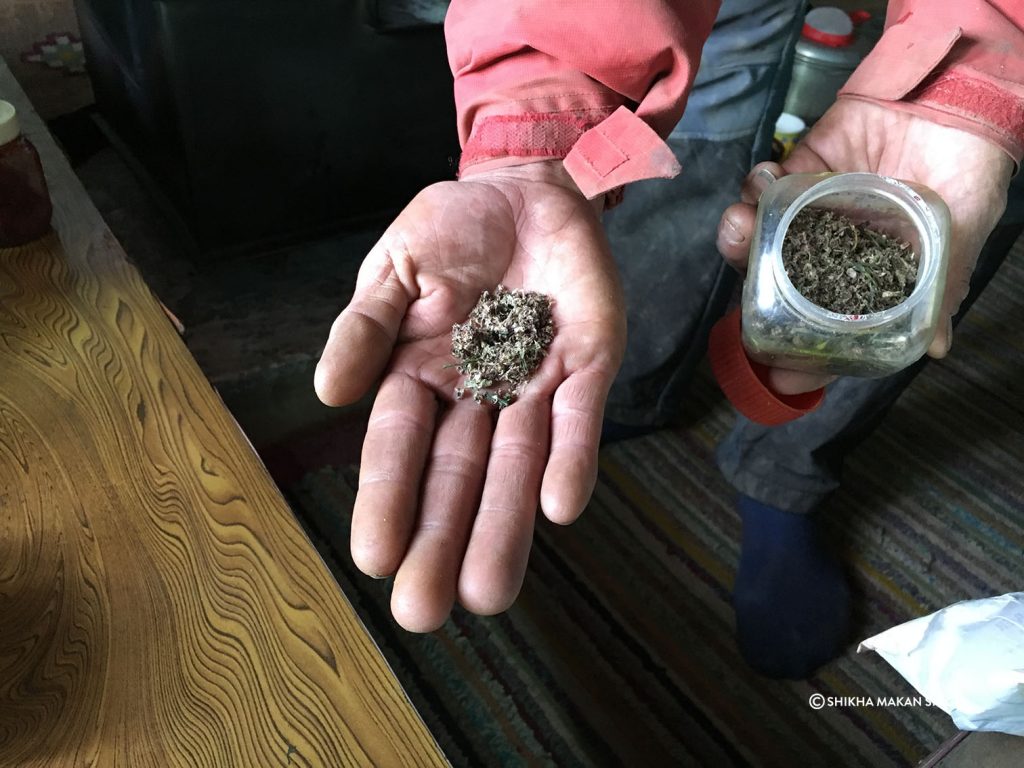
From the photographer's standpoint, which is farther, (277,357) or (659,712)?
(277,357)

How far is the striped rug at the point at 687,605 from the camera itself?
1.25m

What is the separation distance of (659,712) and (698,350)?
656 millimetres

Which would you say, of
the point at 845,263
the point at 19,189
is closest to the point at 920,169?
the point at 845,263

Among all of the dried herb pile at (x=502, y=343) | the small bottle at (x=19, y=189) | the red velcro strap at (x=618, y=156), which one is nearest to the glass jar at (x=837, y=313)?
the red velcro strap at (x=618, y=156)

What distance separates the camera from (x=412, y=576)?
70cm

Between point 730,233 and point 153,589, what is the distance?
0.77 meters

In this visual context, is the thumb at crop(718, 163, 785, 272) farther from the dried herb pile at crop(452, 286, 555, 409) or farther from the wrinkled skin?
the dried herb pile at crop(452, 286, 555, 409)

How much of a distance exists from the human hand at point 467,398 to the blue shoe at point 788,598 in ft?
2.33

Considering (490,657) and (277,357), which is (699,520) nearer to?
(490,657)

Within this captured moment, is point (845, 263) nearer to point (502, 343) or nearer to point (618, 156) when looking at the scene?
point (618, 156)

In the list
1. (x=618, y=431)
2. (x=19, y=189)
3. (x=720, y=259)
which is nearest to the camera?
(x=19, y=189)

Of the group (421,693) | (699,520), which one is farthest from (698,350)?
(421,693)

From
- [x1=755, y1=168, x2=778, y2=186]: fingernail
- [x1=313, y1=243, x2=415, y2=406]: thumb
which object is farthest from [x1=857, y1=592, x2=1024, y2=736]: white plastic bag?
[x1=313, y1=243, x2=415, y2=406]: thumb

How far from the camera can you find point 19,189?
45.6 inches
